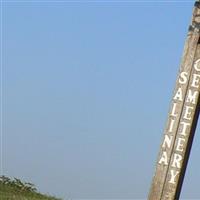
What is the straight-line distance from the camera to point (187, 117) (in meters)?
9.32

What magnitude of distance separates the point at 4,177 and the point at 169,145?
14011 mm

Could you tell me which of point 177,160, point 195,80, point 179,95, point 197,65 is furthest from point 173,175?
point 197,65

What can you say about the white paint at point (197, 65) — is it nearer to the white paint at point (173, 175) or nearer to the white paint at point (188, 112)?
the white paint at point (188, 112)

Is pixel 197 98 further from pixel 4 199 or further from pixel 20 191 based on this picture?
pixel 20 191

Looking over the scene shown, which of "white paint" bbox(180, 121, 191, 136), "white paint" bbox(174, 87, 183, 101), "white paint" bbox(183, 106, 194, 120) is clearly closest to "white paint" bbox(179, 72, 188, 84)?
"white paint" bbox(174, 87, 183, 101)

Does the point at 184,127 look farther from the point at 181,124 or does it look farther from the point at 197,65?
the point at 197,65

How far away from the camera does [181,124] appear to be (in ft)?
30.6

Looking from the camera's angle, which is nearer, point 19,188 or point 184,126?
point 184,126

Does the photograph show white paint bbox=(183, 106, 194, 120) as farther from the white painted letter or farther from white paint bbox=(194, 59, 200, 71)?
white paint bbox=(194, 59, 200, 71)

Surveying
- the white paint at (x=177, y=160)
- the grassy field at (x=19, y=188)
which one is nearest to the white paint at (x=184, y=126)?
the white paint at (x=177, y=160)

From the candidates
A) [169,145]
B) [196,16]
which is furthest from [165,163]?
[196,16]

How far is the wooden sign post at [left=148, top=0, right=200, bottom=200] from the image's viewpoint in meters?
9.30

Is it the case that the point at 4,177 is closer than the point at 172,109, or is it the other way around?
the point at 172,109

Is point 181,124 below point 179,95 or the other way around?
below
